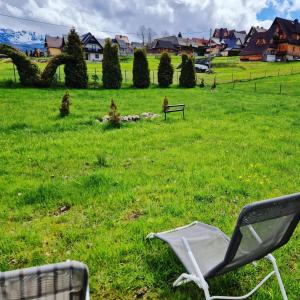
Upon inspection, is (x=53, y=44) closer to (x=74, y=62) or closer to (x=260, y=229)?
(x=74, y=62)

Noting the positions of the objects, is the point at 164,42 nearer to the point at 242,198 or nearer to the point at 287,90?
the point at 287,90

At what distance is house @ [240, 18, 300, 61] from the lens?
227 ft

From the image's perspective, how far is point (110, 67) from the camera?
2648 centimetres

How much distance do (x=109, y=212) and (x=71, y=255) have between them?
1.28 m

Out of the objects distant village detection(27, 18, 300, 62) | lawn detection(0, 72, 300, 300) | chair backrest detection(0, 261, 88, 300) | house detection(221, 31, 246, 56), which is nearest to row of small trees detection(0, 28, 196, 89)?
lawn detection(0, 72, 300, 300)

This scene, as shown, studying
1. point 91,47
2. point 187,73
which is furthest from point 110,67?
point 91,47

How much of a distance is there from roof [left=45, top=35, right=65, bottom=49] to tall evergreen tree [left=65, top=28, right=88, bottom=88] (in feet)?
224

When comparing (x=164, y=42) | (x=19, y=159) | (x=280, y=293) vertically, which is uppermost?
(x=164, y=42)

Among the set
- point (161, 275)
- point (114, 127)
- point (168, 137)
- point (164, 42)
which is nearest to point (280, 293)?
point (161, 275)

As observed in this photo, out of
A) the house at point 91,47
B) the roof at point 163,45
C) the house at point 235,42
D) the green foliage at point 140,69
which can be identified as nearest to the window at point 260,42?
the house at point 235,42

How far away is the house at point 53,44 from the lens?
8850 cm

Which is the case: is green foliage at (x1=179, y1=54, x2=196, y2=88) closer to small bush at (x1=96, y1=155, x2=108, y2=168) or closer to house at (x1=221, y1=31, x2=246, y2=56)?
small bush at (x1=96, y1=155, x2=108, y2=168)

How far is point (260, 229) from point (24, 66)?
75.9ft

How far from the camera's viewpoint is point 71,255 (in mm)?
4359
